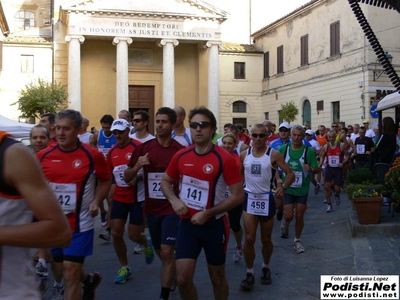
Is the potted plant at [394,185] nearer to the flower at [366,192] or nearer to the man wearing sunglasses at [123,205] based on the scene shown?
the flower at [366,192]

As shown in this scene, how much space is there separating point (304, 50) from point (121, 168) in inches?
1206

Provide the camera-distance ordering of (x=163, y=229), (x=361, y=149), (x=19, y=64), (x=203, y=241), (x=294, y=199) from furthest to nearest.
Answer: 1. (x=19, y=64)
2. (x=361, y=149)
3. (x=294, y=199)
4. (x=163, y=229)
5. (x=203, y=241)

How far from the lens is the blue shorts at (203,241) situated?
15.1ft

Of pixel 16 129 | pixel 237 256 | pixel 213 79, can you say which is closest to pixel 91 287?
pixel 237 256

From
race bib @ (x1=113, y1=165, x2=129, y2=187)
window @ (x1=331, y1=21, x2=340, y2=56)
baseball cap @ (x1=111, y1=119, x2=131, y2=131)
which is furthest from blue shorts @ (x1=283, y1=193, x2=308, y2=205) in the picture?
window @ (x1=331, y1=21, x2=340, y2=56)

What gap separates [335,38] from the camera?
105ft

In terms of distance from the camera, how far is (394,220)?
9.14 metres

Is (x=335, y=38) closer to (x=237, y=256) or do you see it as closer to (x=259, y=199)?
(x=237, y=256)

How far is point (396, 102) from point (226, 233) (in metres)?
7.69

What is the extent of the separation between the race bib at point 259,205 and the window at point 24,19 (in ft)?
145

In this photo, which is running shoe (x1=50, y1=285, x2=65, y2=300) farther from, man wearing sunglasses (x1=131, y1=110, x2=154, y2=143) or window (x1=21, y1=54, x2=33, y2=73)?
window (x1=21, y1=54, x2=33, y2=73)

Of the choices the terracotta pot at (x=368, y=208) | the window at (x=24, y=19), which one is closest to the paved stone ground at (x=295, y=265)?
the terracotta pot at (x=368, y=208)

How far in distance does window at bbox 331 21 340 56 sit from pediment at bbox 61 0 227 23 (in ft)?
23.0

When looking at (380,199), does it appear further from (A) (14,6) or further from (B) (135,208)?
(A) (14,6)
